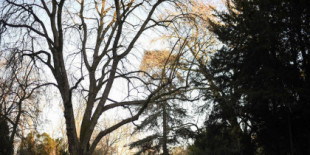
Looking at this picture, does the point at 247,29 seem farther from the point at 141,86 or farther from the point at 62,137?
the point at 62,137

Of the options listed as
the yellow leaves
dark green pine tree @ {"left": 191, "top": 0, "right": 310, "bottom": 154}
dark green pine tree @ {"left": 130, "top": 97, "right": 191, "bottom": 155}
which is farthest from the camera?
dark green pine tree @ {"left": 130, "top": 97, "right": 191, "bottom": 155}

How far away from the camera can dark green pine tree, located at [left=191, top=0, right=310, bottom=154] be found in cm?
1120

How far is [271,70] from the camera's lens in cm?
1128

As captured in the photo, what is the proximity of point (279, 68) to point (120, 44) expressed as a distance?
26.5ft

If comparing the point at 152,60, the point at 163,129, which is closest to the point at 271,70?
the point at 152,60

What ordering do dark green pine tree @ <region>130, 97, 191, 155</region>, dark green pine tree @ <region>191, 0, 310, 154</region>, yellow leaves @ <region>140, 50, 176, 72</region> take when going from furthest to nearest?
dark green pine tree @ <region>130, 97, 191, 155</region>
dark green pine tree @ <region>191, 0, 310, 154</region>
yellow leaves @ <region>140, 50, 176, 72</region>

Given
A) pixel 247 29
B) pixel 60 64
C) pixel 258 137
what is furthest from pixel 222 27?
pixel 60 64

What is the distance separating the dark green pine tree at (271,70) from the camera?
1120cm

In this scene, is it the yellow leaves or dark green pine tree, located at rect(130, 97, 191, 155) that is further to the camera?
dark green pine tree, located at rect(130, 97, 191, 155)

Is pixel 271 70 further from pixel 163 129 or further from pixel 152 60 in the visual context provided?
pixel 163 129

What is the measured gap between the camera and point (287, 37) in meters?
11.9

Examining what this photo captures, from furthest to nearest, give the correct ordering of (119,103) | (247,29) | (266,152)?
(266,152)
(247,29)
(119,103)

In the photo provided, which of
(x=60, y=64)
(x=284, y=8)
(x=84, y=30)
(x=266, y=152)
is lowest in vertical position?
(x=266, y=152)

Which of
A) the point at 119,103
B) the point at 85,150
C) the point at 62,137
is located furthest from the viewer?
the point at 62,137
